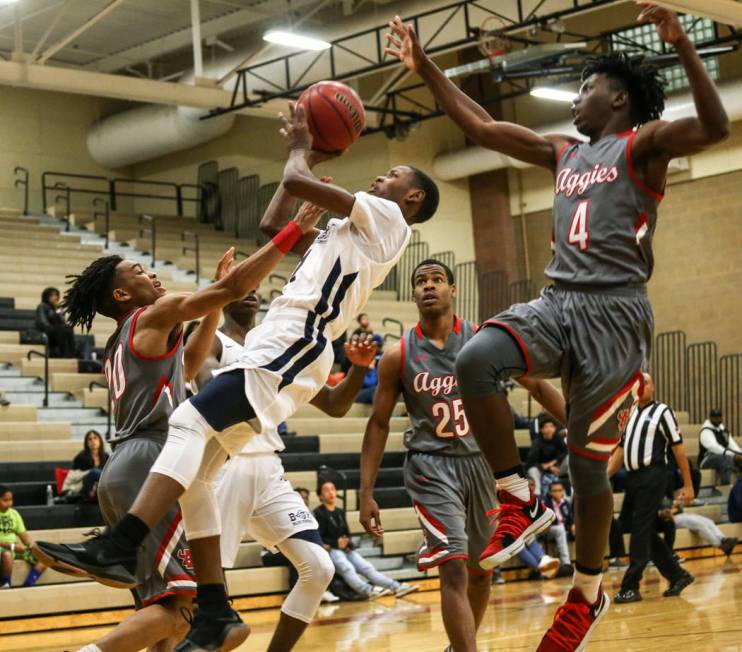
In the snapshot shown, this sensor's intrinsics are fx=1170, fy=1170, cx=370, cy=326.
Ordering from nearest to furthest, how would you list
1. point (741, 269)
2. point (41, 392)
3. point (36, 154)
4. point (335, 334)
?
1. point (335, 334)
2. point (41, 392)
3. point (741, 269)
4. point (36, 154)

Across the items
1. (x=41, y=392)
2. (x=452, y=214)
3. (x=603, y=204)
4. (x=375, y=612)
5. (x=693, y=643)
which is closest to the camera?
(x=603, y=204)

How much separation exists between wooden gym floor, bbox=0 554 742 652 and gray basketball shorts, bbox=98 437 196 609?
9.76 ft

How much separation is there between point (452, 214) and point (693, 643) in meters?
16.4

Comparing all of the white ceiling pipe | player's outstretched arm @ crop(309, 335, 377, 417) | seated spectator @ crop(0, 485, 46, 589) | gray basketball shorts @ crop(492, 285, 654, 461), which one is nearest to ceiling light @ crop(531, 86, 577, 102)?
the white ceiling pipe

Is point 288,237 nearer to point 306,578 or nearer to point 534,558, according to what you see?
point 306,578

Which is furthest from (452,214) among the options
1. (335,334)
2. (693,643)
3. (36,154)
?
(335,334)

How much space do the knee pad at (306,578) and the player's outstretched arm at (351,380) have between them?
73cm

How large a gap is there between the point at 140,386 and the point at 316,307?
3.21 feet

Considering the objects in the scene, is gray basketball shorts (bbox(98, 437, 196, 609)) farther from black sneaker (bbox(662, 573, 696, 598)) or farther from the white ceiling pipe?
the white ceiling pipe

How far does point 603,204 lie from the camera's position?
474 cm

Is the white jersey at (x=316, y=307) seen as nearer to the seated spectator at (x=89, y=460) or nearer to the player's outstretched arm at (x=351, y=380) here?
the player's outstretched arm at (x=351, y=380)

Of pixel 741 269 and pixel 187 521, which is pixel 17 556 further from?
pixel 741 269

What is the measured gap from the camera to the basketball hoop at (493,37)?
16812 millimetres

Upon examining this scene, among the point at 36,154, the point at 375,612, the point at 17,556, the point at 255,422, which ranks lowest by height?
the point at 375,612
